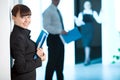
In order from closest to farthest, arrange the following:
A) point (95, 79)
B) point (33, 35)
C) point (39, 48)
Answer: point (39, 48)
point (33, 35)
point (95, 79)

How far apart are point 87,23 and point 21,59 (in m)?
0.99

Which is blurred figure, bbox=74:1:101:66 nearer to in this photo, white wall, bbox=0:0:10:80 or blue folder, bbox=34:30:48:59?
blue folder, bbox=34:30:48:59

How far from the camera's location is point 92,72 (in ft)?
8.42

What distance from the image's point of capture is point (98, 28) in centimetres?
251

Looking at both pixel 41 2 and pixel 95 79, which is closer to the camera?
pixel 41 2

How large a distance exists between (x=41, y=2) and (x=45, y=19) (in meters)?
0.18

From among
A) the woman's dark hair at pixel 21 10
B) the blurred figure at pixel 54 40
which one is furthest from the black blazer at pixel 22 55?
the blurred figure at pixel 54 40

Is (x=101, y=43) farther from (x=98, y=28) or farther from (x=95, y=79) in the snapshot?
(x=95, y=79)

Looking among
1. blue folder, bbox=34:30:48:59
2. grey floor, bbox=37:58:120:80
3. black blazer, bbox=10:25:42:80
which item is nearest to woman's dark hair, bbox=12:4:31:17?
black blazer, bbox=10:25:42:80

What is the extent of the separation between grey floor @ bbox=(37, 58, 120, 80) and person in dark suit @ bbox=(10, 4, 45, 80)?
23.9 inches

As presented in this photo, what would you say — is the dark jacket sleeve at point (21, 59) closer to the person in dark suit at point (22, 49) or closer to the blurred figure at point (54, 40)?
the person in dark suit at point (22, 49)

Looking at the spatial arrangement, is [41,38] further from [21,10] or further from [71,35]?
[21,10]

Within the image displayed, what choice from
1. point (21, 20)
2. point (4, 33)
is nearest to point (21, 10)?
point (21, 20)

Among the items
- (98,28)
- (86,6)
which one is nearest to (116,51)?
(98,28)
